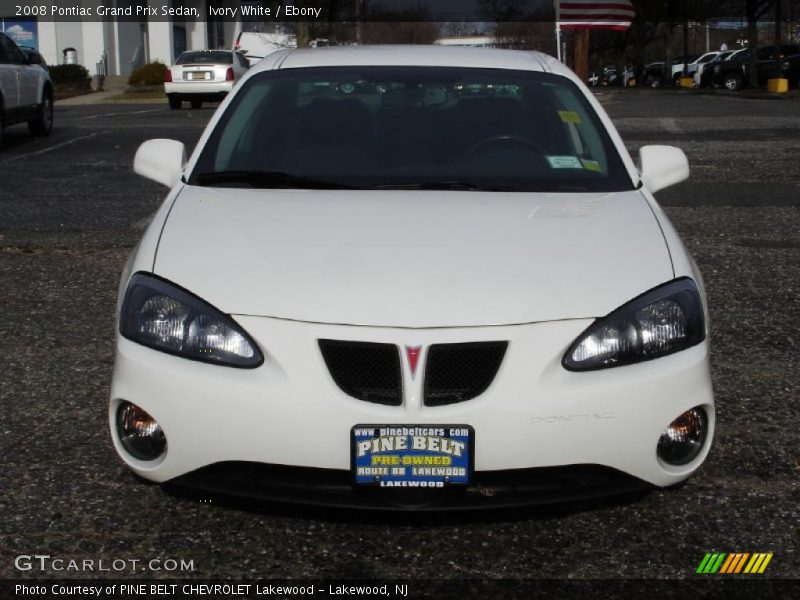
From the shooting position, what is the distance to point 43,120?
17.7m

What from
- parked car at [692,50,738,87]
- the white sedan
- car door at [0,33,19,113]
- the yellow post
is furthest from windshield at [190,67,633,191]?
parked car at [692,50,738,87]

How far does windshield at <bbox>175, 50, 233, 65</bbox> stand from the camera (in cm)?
2906

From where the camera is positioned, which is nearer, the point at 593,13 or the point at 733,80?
the point at 593,13

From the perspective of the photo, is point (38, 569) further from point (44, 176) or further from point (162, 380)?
point (44, 176)

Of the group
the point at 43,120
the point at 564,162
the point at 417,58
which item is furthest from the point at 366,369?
the point at 43,120

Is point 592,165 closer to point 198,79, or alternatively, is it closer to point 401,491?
point 401,491

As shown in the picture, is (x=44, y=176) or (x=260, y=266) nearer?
(x=260, y=266)

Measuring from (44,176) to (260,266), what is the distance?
1003 cm

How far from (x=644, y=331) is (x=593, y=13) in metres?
16.3

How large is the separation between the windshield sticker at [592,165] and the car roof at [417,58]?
2.22 feet

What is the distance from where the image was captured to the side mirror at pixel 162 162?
4.61m

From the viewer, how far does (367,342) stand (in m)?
3.16

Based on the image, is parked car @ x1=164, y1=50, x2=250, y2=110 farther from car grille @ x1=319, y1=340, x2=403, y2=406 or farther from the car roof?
car grille @ x1=319, y1=340, x2=403, y2=406

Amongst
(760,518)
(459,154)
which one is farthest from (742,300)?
(760,518)
